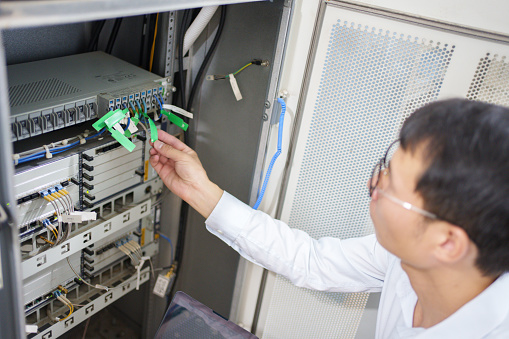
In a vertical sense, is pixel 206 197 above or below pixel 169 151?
below

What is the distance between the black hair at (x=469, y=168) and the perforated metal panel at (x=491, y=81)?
266mm

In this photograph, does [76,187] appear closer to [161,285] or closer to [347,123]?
[161,285]

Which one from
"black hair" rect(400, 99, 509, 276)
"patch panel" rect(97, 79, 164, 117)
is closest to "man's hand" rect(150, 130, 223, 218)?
"patch panel" rect(97, 79, 164, 117)

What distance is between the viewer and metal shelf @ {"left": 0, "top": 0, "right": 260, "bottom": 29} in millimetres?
576

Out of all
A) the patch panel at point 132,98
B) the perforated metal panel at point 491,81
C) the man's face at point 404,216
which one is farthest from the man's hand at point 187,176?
the perforated metal panel at point 491,81

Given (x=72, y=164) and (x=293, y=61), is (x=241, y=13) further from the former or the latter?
(x=72, y=164)

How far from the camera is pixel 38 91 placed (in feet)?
3.93

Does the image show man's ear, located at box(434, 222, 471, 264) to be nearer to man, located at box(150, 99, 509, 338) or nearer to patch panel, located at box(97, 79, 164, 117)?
man, located at box(150, 99, 509, 338)

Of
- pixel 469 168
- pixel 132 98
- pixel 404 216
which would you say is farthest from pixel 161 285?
pixel 469 168

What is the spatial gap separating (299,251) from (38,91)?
34.4 inches

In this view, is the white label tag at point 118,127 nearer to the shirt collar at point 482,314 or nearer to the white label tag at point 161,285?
the white label tag at point 161,285

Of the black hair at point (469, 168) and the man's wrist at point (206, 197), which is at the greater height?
the black hair at point (469, 168)

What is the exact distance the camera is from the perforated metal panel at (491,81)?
3.47 feet

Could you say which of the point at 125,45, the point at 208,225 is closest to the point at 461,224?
the point at 208,225
